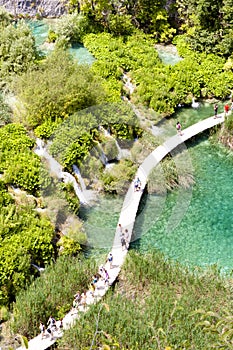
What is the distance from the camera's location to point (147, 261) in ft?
63.0

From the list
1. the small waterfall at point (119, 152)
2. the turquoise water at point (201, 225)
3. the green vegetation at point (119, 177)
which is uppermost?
the small waterfall at point (119, 152)

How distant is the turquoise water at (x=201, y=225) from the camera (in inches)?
824

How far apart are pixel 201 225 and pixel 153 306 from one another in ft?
20.5

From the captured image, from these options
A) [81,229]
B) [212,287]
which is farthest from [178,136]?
[212,287]

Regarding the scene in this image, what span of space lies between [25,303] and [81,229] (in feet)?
16.7

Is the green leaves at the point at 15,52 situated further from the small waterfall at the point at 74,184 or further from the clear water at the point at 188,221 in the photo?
the clear water at the point at 188,221

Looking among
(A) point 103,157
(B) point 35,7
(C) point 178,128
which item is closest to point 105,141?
(A) point 103,157

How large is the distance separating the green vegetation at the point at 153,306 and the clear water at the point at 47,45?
17595 millimetres

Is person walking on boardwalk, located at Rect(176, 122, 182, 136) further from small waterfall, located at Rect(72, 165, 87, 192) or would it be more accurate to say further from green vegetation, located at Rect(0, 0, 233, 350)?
small waterfall, located at Rect(72, 165, 87, 192)

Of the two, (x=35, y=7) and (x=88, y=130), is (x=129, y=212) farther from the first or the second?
(x=35, y=7)

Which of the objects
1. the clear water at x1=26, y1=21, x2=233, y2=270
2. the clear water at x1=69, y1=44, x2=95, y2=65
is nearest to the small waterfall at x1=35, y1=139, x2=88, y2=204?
the clear water at x1=26, y1=21, x2=233, y2=270

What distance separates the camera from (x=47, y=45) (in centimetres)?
3612

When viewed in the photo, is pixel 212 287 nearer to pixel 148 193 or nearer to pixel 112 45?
pixel 148 193

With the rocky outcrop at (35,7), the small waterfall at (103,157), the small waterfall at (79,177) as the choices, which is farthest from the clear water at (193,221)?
the rocky outcrop at (35,7)
